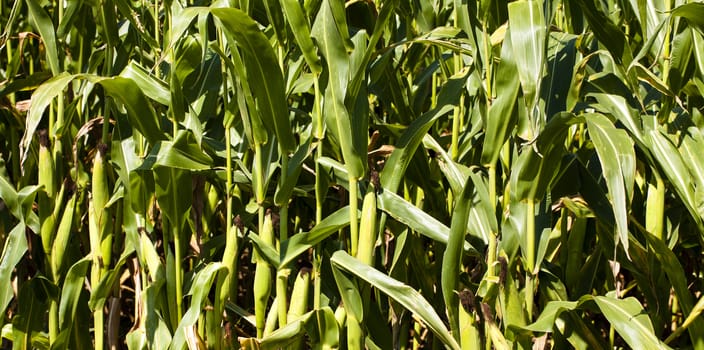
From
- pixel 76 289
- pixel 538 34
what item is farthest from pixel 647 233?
pixel 76 289

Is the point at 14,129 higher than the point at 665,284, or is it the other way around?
the point at 14,129

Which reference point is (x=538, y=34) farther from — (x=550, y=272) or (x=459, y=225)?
(x=550, y=272)

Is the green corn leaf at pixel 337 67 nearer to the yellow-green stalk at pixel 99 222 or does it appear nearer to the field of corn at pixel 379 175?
the field of corn at pixel 379 175

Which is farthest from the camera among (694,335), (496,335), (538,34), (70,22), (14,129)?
(14,129)

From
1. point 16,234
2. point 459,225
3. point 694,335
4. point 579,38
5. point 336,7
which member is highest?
point 336,7

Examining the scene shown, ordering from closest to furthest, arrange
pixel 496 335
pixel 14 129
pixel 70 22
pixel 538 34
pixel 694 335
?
1. pixel 538 34
2. pixel 496 335
3. pixel 694 335
4. pixel 70 22
5. pixel 14 129

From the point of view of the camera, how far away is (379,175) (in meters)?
1.83

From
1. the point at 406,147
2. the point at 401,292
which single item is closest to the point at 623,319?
the point at 401,292

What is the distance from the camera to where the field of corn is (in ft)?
5.34

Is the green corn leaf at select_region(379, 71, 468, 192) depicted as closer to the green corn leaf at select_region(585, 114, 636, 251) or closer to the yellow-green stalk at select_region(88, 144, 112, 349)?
the green corn leaf at select_region(585, 114, 636, 251)

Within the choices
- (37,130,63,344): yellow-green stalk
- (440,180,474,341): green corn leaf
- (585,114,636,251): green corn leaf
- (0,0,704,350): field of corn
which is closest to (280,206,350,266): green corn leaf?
(0,0,704,350): field of corn

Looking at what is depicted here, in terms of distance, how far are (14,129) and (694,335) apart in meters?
1.95

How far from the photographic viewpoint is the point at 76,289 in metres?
2.05

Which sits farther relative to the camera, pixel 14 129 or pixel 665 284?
pixel 14 129
